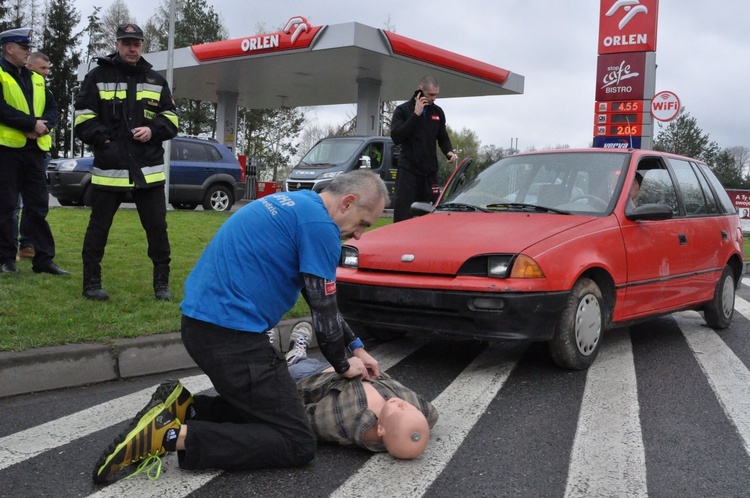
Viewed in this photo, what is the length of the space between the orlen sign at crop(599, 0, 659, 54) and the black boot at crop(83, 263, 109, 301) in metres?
18.5

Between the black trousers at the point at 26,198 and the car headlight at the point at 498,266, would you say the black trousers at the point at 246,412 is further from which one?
the black trousers at the point at 26,198

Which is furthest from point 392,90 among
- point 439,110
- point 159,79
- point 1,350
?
point 1,350

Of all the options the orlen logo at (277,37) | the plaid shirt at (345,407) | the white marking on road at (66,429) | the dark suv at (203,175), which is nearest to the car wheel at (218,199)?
the dark suv at (203,175)

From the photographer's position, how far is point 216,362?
10.2 ft

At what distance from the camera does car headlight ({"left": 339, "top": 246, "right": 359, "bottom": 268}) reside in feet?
17.5

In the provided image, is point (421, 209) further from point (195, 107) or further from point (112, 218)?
point (195, 107)

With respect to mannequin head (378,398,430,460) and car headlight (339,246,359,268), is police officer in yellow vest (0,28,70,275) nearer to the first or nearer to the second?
car headlight (339,246,359,268)

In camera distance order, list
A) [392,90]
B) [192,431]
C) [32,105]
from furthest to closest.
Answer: [392,90] → [32,105] → [192,431]

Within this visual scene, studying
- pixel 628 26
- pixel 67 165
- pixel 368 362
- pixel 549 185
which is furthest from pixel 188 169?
pixel 368 362

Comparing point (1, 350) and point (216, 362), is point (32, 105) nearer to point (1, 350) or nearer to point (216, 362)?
point (1, 350)

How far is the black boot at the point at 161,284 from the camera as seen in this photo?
19.7 ft

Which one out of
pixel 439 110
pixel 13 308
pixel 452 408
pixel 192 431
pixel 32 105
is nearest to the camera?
pixel 192 431

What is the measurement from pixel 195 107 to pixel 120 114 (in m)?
46.9

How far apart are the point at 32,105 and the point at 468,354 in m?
4.54
